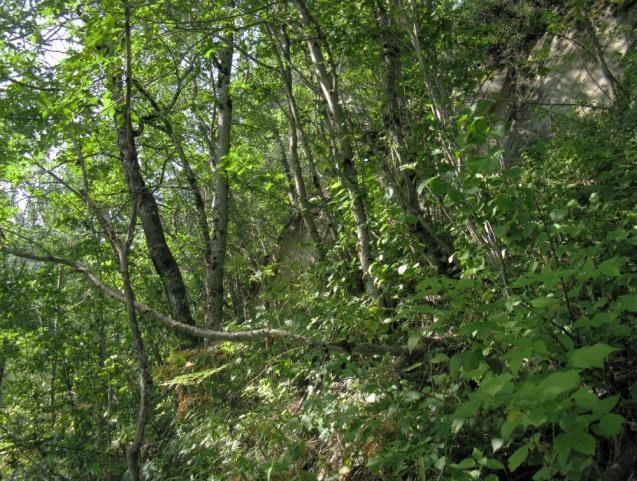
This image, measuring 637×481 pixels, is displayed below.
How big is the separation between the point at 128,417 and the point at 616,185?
5.98 m

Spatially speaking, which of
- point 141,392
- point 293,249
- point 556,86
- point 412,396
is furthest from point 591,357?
point 556,86

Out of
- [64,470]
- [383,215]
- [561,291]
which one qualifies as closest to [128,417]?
[64,470]

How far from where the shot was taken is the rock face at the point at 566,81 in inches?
286

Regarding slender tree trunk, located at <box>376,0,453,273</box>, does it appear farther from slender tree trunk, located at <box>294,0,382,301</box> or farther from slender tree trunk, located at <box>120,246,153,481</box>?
slender tree trunk, located at <box>120,246,153,481</box>

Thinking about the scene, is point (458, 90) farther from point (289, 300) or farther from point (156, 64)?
point (156, 64)

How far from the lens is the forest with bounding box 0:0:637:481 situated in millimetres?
2248

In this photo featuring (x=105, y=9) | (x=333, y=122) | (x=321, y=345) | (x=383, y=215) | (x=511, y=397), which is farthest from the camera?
(x=333, y=122)

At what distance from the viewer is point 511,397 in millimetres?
1631

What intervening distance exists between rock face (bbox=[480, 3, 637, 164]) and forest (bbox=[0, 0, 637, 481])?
0.06m

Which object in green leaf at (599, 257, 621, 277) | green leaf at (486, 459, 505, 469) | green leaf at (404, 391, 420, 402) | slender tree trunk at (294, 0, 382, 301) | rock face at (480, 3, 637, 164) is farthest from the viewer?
rock face at (480, 3, 637, 164)

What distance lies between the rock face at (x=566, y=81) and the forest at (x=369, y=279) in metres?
0.06

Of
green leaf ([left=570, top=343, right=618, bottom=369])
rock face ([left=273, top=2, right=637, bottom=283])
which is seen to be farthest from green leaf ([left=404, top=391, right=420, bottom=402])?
rock face ([left=273, top=2, right=637, bottom=283])

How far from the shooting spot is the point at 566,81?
8.01 metres

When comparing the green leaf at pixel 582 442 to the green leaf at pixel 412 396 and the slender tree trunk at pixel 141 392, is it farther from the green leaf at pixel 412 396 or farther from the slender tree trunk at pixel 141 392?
the slender tree trunk at pixel 141 392
